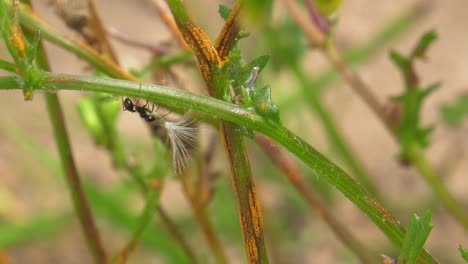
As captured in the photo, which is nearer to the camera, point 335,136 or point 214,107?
point 214,107

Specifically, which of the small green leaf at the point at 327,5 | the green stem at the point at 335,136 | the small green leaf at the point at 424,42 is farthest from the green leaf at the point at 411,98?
the green stem at the point at 335,136

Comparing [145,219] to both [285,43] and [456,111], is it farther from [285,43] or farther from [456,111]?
→ [456,111]

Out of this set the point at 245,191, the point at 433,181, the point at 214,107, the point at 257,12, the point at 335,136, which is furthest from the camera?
the point at 335,136

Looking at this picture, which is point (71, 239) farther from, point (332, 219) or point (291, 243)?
point (332, 219)

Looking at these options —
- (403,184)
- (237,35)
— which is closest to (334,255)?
(403,184)

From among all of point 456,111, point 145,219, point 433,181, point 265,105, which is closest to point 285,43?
point 456,111

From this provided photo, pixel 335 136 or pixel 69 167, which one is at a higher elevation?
pixel 335 136
